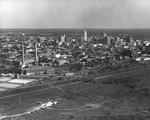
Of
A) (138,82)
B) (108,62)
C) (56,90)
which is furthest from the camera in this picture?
(108,62)

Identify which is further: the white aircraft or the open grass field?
the white aircraft

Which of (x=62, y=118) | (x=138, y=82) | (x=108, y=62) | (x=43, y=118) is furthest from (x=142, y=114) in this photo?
(x=108, y=62)

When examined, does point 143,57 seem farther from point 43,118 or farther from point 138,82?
point 43,118

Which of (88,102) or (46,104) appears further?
(88,102)

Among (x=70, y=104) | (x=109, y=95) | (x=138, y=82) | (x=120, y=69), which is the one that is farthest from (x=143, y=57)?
(x=70, y=104)

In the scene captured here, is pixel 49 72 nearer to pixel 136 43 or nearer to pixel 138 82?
pixel 138 82

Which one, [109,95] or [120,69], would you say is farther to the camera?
[120,69]

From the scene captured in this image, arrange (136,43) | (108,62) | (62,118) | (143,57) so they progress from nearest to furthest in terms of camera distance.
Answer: (62,118), (108,62), (143,57), (136,43)

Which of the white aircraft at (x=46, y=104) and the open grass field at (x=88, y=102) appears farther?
the white aircraft at (x=46, y=104)

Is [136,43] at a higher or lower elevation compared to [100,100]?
higher
